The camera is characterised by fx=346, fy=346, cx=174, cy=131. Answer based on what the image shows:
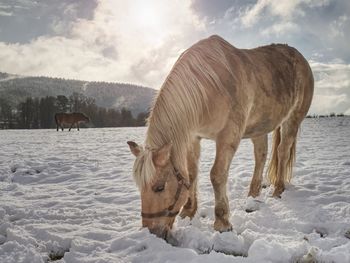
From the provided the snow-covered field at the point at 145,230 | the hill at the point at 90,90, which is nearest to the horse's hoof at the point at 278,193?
the snow-covered field at the point at 145,230

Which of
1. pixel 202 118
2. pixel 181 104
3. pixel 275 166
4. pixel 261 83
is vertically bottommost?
pixel 275 166

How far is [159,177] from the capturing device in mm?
3484

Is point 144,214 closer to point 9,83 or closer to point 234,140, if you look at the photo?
point 234,140

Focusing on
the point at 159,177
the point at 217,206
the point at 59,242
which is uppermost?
the point at 159,177

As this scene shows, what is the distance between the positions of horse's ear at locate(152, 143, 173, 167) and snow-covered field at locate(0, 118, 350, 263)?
2.52 feet

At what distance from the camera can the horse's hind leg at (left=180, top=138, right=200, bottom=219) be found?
180 inches

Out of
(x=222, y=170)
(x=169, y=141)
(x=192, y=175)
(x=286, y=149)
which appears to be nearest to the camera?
(x=169, y=141)

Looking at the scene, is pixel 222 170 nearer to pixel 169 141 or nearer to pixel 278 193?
pixel 169 141

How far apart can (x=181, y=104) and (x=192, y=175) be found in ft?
3.91

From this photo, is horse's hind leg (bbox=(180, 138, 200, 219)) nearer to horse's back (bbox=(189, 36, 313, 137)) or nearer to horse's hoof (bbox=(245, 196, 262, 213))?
horse's back (bbox=(189, 36, 313, 137))

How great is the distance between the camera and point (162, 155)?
3402 millimetres

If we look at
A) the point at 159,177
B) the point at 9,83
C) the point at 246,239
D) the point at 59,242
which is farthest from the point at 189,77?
the point at 9,83

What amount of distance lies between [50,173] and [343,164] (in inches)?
269

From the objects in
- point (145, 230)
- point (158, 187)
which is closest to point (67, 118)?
point (145, 230)
